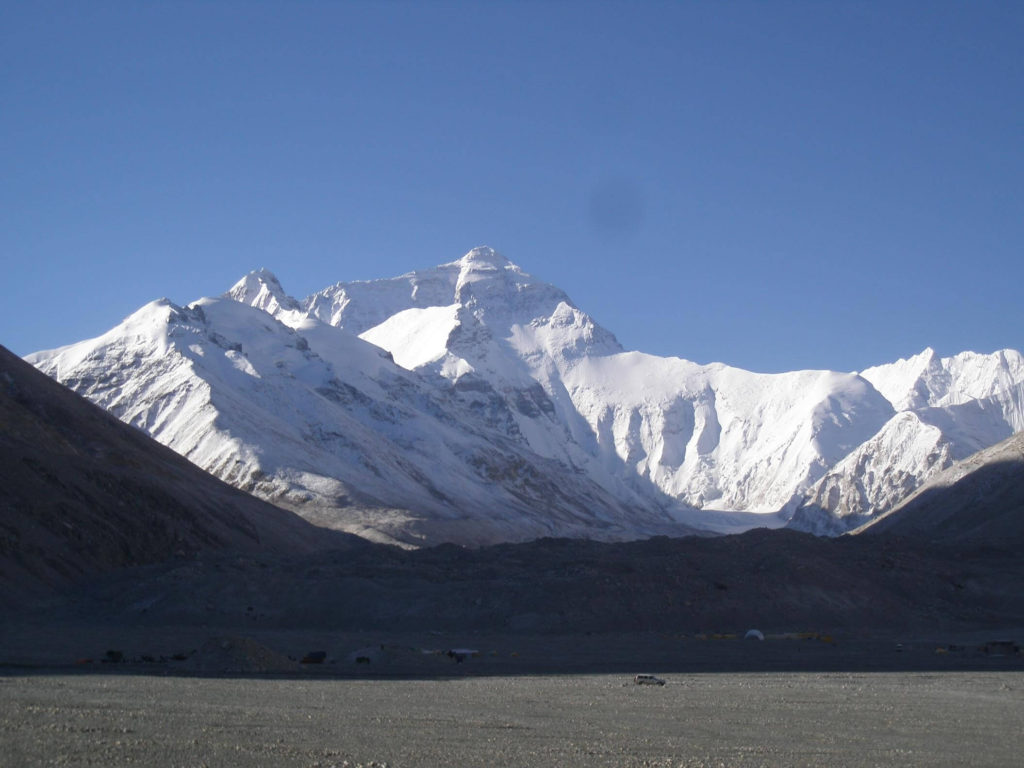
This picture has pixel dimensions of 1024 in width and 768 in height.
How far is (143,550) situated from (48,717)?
56.1 meters

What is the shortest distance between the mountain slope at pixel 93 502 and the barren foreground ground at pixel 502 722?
3665 cm

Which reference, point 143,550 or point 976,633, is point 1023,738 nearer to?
point 976,633

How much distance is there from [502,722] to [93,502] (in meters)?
59.2

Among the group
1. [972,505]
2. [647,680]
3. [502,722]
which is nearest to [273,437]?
[972,505]

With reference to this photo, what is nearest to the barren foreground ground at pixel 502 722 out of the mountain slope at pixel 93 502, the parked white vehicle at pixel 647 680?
the parked white vehicle at pixel 647 680

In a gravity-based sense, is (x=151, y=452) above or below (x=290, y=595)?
above

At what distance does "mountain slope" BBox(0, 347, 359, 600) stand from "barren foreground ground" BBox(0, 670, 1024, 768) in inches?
1443

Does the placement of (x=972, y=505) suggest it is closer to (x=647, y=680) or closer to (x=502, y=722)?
(x=647, y=680)

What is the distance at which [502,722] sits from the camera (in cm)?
2597

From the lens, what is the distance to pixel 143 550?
78250mm

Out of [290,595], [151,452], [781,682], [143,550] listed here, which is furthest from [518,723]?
[151,452]

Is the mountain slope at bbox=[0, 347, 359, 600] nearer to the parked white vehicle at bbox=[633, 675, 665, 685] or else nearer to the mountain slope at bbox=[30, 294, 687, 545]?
the mountain slope at bbox=[30, 294, 687, 545]

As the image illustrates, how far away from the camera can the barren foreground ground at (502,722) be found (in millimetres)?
21328

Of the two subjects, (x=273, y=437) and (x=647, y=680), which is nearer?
(x=647, y=680)
